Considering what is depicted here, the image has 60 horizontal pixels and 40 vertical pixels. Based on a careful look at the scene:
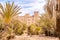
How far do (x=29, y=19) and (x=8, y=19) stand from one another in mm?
18246

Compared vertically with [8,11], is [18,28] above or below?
below

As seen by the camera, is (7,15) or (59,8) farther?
(7,15)

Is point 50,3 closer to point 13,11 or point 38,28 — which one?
point 38,28

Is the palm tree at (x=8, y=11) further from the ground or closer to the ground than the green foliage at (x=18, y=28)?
further from the ground

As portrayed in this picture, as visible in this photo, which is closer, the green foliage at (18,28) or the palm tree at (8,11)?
the palm tree at (8,11)

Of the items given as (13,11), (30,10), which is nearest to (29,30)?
(30,10)

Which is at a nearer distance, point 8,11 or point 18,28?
point 8,11

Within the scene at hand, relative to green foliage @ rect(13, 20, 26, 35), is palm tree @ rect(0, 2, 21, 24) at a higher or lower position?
higher

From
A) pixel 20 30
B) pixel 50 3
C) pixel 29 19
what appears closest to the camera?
pixel 20 30

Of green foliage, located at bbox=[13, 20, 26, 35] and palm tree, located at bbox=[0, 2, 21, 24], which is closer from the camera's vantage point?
palm tree, located at bbox=[0, 2, 21, 24]

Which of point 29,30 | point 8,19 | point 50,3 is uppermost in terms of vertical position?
point 50,3

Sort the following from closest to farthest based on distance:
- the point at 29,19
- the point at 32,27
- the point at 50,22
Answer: the point at 50,22, the point at 32,27, the point at 29,19

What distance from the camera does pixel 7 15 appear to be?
12.2 m

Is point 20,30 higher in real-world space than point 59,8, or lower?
lower
